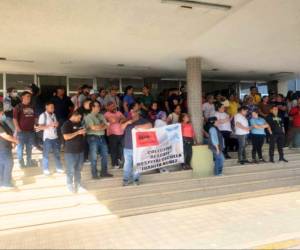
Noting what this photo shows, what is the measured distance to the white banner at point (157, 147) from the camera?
24.9ft

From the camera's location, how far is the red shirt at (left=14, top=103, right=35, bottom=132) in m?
7.32

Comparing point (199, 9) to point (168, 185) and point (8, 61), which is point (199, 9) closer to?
point (168, 185)

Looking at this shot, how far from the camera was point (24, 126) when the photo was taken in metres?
7.32

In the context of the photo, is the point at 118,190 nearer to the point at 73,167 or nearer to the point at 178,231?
the point at 73,167

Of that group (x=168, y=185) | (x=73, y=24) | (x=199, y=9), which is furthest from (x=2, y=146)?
(x=199, y=9)

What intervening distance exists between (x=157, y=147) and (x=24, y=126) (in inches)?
128

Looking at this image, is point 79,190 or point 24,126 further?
point 24,126

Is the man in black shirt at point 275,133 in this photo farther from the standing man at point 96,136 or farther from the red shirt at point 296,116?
the standing man at point 96,136

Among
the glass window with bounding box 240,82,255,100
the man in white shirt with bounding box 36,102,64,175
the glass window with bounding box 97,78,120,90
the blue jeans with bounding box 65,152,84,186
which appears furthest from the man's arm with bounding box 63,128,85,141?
the glass window with bounding box 240,82,255,100

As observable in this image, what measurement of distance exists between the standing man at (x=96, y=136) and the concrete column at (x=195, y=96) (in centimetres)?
305

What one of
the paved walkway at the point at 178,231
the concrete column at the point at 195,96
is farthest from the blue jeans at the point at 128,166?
the concrete column at the point at 195,96

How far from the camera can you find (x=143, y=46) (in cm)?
805

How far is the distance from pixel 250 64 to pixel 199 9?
595cm

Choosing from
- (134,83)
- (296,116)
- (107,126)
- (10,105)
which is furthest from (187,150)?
(134,83)
